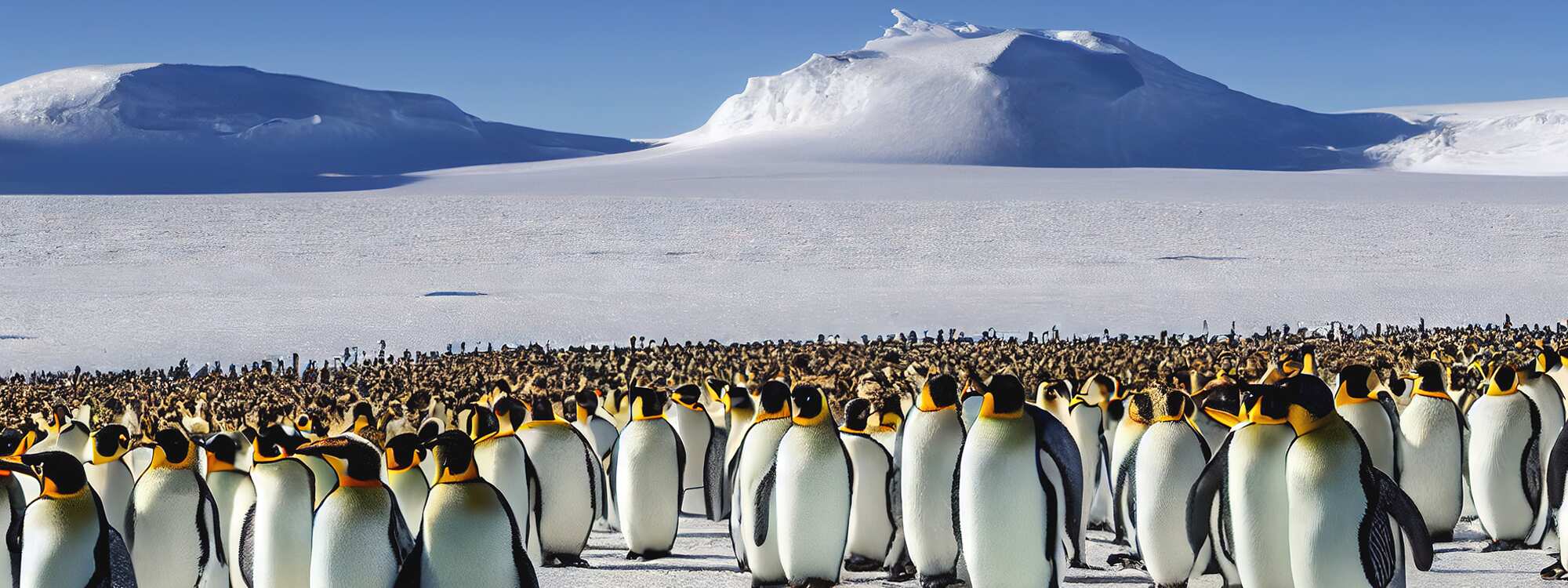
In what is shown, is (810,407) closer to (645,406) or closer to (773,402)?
(773,402)

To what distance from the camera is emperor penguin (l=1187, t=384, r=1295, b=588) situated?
384 cm

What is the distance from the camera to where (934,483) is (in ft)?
15.5

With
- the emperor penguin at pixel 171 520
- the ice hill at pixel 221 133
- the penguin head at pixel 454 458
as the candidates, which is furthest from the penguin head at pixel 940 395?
the ice hill at pixel 221 133

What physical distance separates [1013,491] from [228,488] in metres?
2.48

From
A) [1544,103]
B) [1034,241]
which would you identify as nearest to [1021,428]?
[1034,241]

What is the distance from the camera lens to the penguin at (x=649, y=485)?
5406 millimetres

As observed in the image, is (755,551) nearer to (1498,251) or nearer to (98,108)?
(1498,251)

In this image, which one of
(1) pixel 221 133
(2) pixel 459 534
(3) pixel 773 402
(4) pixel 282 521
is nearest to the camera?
(2) pixel 459 534

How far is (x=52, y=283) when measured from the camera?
25.6 metres

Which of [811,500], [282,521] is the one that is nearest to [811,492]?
[811,500]

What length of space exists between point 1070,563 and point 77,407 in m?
6.29

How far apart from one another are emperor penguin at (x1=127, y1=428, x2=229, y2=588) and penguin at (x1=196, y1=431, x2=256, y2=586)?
10cm

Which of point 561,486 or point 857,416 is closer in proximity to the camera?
point 857,416

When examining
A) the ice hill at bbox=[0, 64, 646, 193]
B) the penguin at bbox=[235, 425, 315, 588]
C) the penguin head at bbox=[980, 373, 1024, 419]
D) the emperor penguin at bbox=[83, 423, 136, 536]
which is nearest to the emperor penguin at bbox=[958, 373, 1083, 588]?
the penguin head at bbox=[980, 373, 1024, 419]
